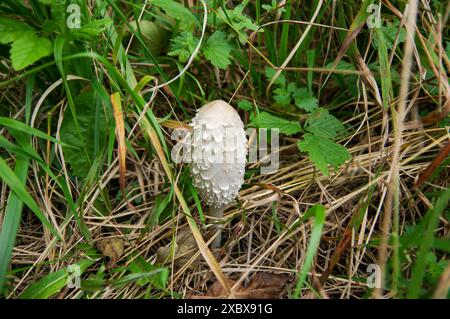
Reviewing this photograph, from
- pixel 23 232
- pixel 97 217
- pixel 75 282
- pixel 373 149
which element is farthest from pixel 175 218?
pixel 373 149

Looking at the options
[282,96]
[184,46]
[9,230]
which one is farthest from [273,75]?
[9,230]

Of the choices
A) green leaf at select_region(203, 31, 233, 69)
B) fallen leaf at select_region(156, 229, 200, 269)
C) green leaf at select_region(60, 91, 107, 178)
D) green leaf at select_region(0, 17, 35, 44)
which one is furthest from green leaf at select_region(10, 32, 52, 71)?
fallen leaf at select_region(156, 229, 200, 269)

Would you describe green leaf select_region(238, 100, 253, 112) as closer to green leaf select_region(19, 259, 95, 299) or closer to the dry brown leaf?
the dry brown leaf

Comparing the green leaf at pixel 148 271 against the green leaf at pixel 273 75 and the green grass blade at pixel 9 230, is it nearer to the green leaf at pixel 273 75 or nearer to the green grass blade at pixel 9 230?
the green grass blade at pixel 9 230

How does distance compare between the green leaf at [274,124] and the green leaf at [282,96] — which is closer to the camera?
the green leaf at [274,124]

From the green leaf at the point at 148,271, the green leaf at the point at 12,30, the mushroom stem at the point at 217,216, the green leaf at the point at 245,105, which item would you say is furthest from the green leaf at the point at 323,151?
the green leaf at the point at 12,30
